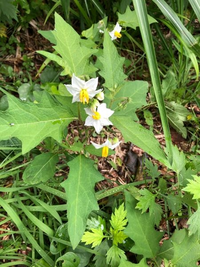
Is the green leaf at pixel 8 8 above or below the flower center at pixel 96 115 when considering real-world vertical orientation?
above

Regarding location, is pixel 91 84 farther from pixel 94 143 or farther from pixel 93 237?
pixel 93 237

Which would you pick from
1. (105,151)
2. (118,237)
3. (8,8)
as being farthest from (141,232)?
(8,8)

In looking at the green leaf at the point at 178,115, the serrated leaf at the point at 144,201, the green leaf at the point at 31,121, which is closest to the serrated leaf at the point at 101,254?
the serrated leaf at the point at 144,201

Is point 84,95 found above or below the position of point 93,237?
above

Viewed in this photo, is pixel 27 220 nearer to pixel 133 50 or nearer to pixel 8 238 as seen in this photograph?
pixel 8 238

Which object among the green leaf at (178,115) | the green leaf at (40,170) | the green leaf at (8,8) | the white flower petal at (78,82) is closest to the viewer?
the white flower petal at (78,82)

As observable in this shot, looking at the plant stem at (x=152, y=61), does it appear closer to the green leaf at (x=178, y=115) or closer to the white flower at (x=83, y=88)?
the white flower at (x=83, y=88)

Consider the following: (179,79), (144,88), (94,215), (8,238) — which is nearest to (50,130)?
(144,88)
